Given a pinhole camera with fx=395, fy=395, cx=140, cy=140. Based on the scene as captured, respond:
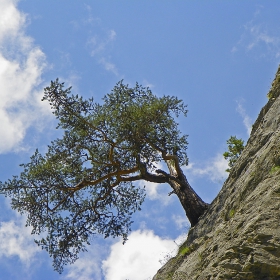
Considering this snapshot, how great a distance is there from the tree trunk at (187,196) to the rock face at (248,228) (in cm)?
167

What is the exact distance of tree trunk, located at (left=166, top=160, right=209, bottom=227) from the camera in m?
14.6

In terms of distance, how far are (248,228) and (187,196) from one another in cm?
777

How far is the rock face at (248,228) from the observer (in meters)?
6.85

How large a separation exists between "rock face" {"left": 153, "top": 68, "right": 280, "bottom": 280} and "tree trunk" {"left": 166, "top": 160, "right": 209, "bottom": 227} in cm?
167

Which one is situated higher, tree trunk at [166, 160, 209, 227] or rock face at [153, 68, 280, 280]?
tree trunk at [166, 160, 209, 227]

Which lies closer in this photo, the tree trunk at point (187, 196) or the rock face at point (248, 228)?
the rock face at point (248, 228)

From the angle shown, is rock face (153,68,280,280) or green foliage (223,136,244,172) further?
green foliage (223,136,244,172)

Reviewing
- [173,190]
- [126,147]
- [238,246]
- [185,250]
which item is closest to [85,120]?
[126,147]

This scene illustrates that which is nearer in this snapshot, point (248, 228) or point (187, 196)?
point (248, 228)

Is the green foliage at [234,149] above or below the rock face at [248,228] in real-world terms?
above

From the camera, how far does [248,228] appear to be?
24.4ft

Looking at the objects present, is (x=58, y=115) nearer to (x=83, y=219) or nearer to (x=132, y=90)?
(x=132, y=90)

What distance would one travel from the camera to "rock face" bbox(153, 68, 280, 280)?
6848 mm

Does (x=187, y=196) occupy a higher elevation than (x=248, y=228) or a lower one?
higher
